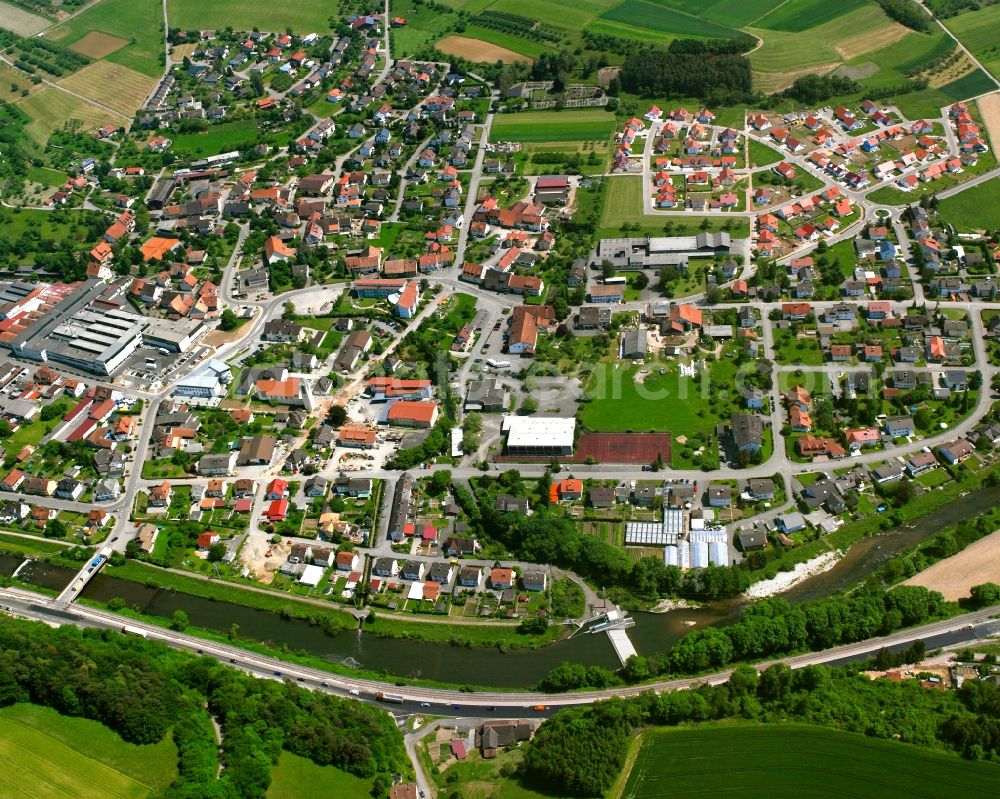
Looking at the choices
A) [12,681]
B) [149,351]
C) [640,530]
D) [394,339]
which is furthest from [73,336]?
[640,530]

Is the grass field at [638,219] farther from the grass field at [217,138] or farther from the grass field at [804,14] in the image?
the grass field at [217,138]

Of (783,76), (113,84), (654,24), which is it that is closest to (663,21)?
(654,24)

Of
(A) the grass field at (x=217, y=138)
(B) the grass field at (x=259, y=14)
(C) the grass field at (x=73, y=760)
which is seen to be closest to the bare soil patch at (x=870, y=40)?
(B) the grass field at (x=259, y=14)

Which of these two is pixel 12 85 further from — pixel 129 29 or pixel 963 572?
pixel 963 572

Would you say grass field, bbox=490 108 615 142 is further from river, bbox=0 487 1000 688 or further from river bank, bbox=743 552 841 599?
river bank, bbox=743 552 841 599

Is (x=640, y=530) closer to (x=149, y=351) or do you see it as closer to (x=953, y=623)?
(x=953, y=623)

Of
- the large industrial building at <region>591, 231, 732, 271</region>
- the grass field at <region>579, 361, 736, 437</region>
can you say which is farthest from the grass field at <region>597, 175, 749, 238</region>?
the grass field at <region>579, 361, 736, 437</region>
